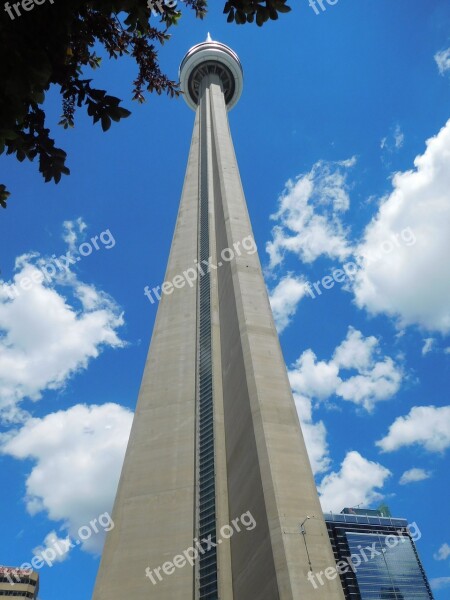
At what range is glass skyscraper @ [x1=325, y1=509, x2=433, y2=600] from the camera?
9362cm

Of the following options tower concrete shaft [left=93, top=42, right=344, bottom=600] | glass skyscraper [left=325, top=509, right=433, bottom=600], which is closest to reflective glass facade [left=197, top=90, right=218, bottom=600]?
tower concrete shaft [left=93, top=42, right=344, bottom=600]

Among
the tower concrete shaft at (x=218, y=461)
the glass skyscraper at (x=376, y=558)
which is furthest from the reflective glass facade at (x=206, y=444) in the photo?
the glass skyscraper at (x=376, y=558)

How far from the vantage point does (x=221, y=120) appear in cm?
3975

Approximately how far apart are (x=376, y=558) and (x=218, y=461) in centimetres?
10152

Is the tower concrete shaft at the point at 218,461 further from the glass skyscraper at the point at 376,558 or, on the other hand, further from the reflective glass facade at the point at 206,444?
the glass skyscraper at the point at 376,558

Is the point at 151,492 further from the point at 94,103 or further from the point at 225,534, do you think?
the point at 94,103

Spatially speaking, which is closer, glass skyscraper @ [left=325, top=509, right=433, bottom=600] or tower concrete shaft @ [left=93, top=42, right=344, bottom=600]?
tower concrete shaft @ [left=93, top=42, right=344, bottom=600]

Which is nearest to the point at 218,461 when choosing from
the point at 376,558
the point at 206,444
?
the point at 206,444

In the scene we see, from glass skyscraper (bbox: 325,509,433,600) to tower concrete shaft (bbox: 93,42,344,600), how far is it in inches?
3268

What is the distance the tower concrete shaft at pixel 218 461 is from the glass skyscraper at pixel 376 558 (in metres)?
83.0

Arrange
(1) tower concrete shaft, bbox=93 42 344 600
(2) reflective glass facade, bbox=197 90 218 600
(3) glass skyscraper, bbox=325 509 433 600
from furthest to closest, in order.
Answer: (3) glass skyscraper, bbox=325 509 433 600
(2) reflective glass facade, bbox=197 90 218 600
(1) tower concrete shaft, bbox=93 42 344 600

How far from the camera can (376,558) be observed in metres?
99.1

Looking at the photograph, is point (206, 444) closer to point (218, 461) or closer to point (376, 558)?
point (218, 461)

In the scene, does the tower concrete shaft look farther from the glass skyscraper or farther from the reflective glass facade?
the glass skyscraper
